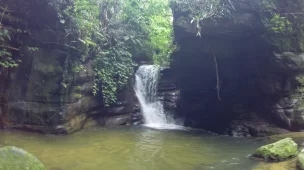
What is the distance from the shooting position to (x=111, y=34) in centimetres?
1373

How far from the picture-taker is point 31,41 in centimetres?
1023

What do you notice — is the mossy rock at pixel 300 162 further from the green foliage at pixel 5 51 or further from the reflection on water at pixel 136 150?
the green foliage at pixel 5 51

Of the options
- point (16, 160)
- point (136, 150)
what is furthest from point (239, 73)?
point (16, 160)

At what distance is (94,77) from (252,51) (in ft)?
21.7

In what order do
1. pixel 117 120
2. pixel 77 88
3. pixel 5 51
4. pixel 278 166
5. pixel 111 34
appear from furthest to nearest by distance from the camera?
pixel 111 34
pixel 117 120
pixel 77 88
pixel 5 51
pixel 278 166

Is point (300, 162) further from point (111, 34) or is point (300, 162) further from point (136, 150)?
point (111, 34)

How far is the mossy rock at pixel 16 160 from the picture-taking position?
202 inches

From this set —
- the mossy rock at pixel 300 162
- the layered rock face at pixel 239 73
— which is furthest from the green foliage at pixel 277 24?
the mossy rock at pixel 300 162

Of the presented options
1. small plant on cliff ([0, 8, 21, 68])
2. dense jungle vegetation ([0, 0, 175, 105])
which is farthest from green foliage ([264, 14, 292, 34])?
small plant on cliff ([0, 8, 21, 68])

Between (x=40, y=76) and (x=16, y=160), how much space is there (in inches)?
213

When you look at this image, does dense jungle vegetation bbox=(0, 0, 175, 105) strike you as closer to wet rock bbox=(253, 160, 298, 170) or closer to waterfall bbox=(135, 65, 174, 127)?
waterfall bbox=(135, 65, 174, 127)

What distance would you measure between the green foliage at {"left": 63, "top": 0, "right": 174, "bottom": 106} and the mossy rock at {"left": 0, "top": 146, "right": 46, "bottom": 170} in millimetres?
5620

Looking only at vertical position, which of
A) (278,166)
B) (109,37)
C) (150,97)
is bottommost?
→ (278,166)

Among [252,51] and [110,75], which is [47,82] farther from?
[252,51]
